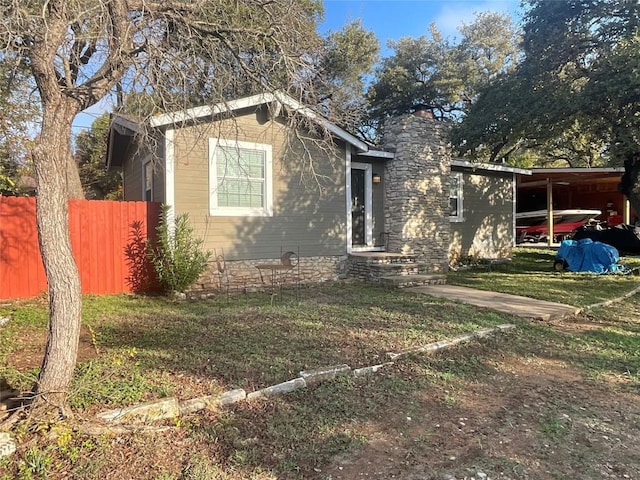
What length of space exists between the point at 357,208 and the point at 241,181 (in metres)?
3.22

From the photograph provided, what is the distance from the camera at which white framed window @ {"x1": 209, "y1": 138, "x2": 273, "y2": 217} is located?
8.58m

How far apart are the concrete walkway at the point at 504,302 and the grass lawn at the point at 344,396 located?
33 centimetres

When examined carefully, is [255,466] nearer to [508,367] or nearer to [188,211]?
[508,367]

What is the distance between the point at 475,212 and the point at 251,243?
7875mm

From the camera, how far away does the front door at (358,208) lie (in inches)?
426

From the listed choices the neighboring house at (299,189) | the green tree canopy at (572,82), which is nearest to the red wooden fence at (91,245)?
the neighboring house at (299,189)

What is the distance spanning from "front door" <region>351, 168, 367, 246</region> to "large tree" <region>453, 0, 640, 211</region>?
3702 millimetres

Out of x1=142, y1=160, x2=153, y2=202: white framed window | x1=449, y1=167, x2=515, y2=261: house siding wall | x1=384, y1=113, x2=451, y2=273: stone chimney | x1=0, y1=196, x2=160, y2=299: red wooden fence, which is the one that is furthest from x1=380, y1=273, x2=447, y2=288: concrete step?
x1=142, y1=160, x2=153, y2=202: white framed window

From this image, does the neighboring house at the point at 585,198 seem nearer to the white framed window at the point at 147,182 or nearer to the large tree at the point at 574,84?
the large tree at the point at 574,84

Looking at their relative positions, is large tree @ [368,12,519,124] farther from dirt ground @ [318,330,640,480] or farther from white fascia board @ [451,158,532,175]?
dirt ground @ [318,330,640,480]

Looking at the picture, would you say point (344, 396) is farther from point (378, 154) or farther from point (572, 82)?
point (572, 82)

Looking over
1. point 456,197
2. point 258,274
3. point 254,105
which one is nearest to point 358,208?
point 258,274

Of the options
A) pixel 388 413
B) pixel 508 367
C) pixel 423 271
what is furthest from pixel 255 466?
pixel 423 271

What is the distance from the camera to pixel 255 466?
2.66 meters
